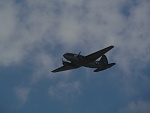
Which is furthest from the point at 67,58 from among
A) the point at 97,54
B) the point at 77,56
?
the point at 97,54

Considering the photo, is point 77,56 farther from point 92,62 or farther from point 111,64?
point 111,64

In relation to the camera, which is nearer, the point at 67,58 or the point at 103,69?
the point at 67,58

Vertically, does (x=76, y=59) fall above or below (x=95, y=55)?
above

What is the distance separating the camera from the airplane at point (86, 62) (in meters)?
63.1

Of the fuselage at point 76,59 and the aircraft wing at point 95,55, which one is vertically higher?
the fuselage at point 76,59

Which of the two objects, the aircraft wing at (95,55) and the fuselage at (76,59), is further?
the fuselage at (76,59)

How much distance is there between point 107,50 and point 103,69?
10509mm

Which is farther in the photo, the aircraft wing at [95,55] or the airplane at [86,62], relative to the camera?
the airplane at [86,62]

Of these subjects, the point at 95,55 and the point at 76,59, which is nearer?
the point at 95,55

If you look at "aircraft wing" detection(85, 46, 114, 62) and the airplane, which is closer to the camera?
"aircraft wing" detection(85, 46, 114, 62)

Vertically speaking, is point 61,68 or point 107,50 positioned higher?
point 61,68

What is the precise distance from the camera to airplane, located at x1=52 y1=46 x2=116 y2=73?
6310cm

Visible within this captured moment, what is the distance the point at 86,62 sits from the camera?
65375mm

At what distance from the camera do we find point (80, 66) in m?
67.4
